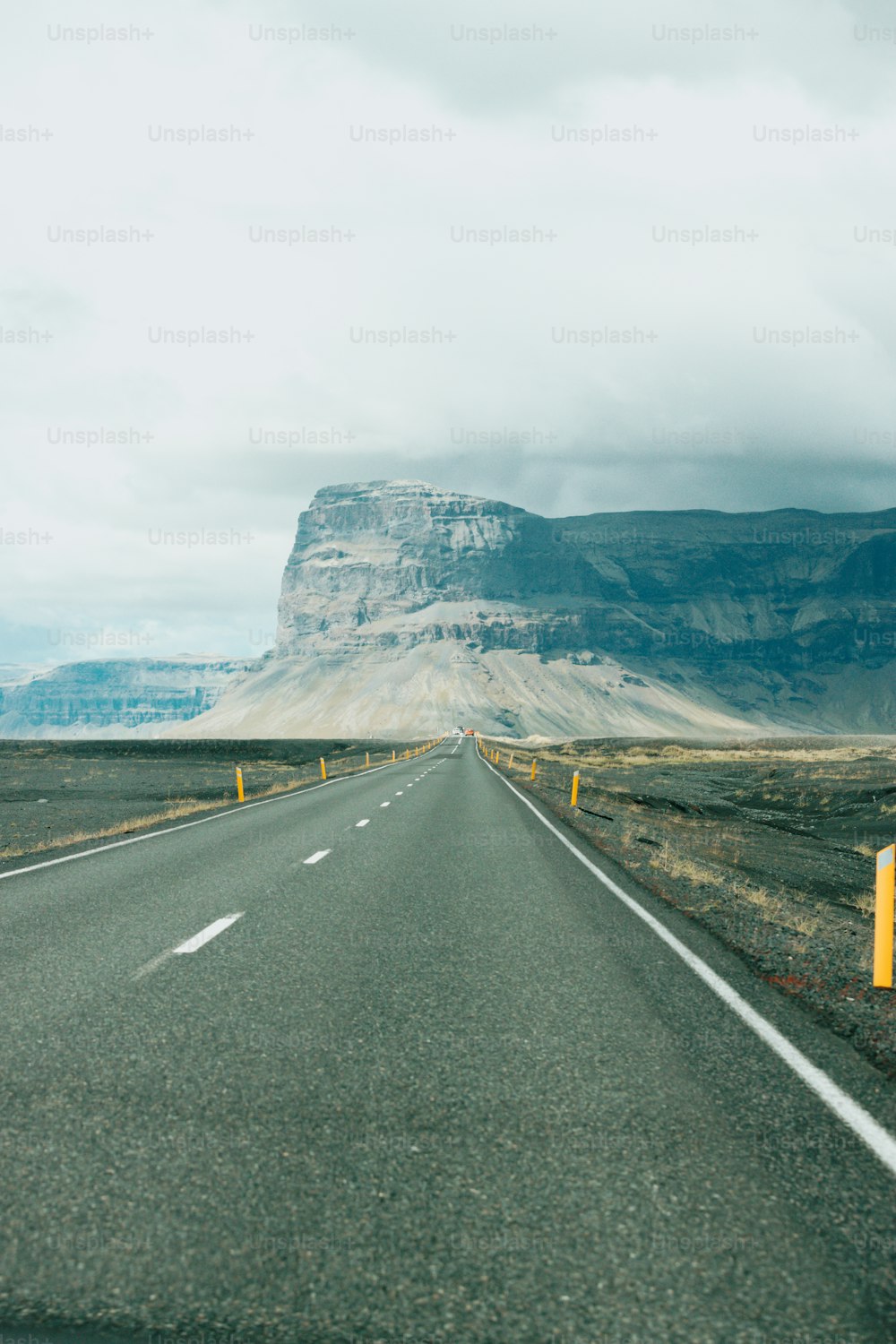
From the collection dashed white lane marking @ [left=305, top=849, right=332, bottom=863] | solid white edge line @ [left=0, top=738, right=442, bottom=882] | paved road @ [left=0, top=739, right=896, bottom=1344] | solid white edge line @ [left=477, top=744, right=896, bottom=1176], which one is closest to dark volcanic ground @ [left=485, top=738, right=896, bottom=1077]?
solid white edge line @ [left=477, top=744, right=896, bottom=1176]

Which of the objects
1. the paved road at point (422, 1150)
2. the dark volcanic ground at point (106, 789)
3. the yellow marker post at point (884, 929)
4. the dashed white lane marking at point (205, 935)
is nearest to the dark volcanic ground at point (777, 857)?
the yellow marker post at point (884, 929)

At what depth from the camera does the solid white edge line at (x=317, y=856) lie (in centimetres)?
1359

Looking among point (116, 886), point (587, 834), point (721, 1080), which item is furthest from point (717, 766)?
point (721, 1080)

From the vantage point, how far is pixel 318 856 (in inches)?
556

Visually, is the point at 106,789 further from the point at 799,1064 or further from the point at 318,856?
the point at 799,1064

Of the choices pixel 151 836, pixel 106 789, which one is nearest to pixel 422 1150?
pixel 151 836

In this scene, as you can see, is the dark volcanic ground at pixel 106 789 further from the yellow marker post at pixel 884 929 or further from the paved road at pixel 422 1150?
the yellow marker post at pixel 884 929

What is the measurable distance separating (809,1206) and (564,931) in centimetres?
522

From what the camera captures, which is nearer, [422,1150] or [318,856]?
[422,1150]

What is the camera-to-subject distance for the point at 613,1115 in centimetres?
443

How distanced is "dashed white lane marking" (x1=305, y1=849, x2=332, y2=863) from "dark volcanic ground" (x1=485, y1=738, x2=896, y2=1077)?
173 inches

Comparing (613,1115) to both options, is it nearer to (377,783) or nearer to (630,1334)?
(630,1334)

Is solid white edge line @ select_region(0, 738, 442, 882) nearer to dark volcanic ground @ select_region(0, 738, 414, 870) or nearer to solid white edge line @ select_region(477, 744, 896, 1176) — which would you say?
dark volcanic ground @ select_region(0, 738, 414, 870)

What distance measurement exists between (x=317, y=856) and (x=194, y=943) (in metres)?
6.15
